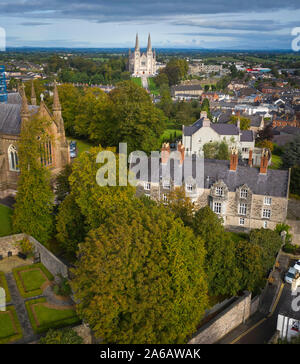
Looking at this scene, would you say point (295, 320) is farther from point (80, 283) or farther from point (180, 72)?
point (180, 72)

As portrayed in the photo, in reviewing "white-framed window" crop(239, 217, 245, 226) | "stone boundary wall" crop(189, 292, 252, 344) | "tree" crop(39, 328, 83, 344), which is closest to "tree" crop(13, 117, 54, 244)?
"tree" crop(39, 328, 83, 344)

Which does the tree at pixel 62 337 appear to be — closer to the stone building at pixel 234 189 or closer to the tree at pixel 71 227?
the tree at pixel 71 227

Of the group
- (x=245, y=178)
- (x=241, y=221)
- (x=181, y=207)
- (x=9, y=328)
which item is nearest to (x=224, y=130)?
(x=245, y=178)

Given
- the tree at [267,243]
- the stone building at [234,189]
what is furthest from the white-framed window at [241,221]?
the tree at [267,243]
